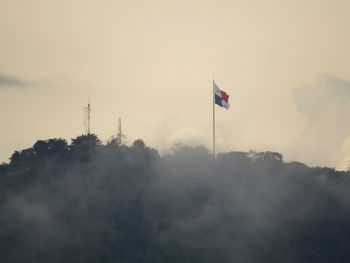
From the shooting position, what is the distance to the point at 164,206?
544ft

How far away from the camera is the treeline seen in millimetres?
151375

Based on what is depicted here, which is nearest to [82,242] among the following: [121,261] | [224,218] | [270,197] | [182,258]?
[121,261]

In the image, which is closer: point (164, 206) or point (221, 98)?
point (221, 98)

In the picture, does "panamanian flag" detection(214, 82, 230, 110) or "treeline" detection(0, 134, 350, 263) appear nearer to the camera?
"panamanian flag" detection(214, 82, 230, 110)

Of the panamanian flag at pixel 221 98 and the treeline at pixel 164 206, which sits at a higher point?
the panamanian flag at pixel 221 98

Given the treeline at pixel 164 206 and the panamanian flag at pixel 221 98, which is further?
the treeline at pixel 164 206

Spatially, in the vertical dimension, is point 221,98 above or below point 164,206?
above

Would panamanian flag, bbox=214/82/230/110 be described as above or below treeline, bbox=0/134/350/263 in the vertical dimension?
above

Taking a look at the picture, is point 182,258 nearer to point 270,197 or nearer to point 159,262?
point 159,262

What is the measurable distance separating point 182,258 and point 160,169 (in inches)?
1318

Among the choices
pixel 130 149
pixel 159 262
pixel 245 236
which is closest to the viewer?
pixel 159 262

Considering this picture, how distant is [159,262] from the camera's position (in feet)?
481

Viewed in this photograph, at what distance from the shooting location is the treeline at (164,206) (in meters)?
151

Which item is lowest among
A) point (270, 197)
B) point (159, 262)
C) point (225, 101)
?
point (159, 262)
